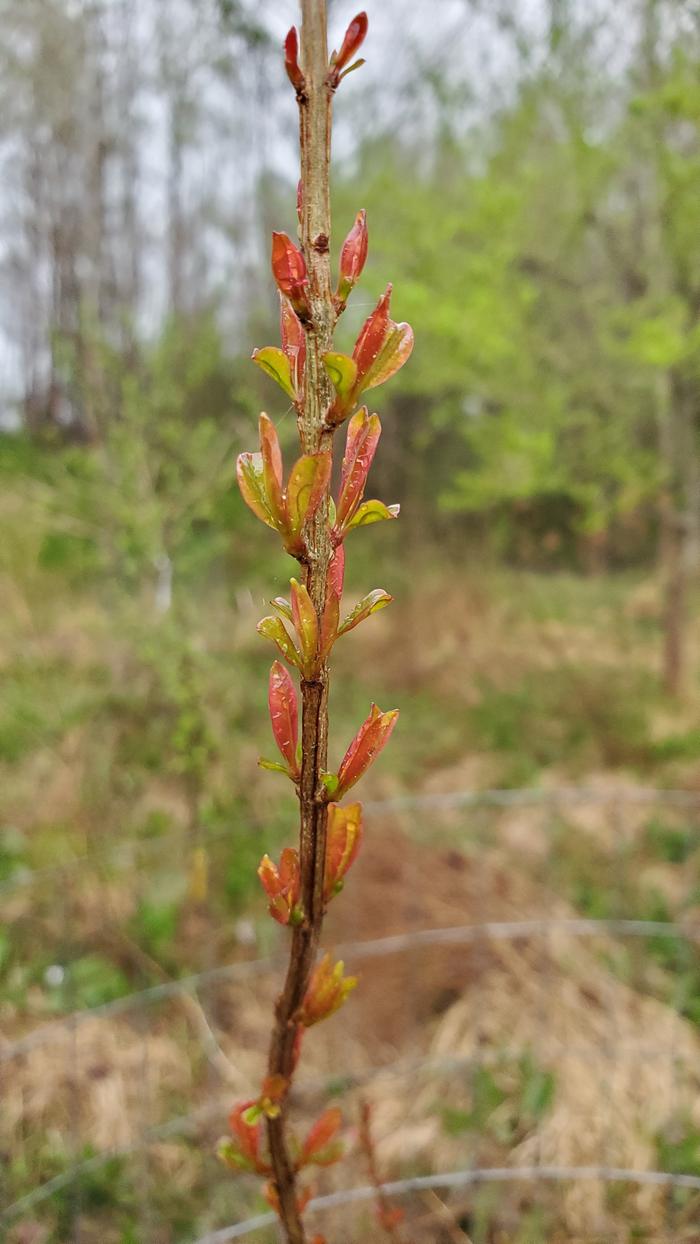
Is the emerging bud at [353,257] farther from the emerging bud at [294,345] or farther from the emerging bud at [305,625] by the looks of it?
the emerging bud at [305,625]

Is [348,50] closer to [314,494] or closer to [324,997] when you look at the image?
[314,494]

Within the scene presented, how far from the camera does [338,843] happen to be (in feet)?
1.57

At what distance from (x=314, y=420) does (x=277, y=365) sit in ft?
0.11

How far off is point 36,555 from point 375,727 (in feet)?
16.1

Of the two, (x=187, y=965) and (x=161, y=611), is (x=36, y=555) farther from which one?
(x=187, y=965)

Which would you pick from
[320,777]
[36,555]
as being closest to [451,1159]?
[320,777]

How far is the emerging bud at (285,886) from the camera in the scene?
46 centimetres

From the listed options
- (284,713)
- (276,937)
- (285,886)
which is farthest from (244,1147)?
(276,937)

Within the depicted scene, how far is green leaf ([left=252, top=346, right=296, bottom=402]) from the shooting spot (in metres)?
0.40

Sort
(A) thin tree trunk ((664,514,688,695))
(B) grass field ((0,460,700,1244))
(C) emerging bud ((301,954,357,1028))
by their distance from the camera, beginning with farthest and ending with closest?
(A) thin tree trunk ((664,514,688,695))
(B) grass field ((0,460,700,1244))
(C) emerging bud ((301,954,357,1028))

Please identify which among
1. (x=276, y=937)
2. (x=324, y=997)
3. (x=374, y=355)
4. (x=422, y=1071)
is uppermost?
(x=374, y=355)

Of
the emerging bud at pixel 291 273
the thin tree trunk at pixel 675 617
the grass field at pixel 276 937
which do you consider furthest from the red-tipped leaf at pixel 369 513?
the thin tree trunk at pixel 675 617

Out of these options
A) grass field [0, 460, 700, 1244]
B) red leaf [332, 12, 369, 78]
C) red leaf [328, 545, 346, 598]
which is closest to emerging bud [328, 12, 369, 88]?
red leaf [332, 12, 369, 78]

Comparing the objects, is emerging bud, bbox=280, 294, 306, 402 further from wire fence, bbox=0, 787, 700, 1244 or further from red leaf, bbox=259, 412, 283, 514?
wire fence, bbox=0, 787, 700, 1244
